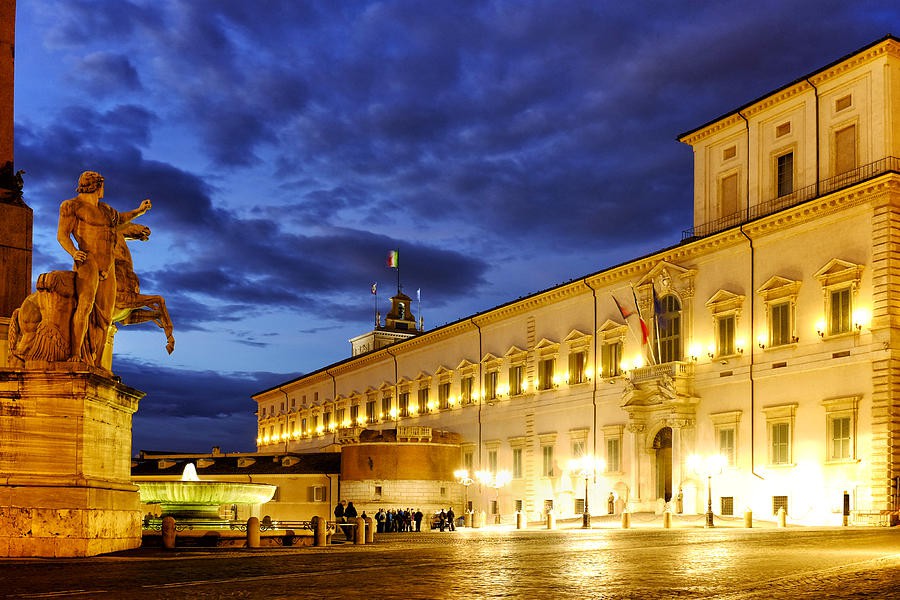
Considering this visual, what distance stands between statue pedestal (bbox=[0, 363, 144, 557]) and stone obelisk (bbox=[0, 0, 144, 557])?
0.04 feet

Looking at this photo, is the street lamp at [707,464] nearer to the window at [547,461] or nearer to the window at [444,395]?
the window at [547,461]

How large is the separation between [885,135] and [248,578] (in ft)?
93.3

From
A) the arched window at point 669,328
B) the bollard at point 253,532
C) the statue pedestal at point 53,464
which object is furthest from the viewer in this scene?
the arched window at point 669,328

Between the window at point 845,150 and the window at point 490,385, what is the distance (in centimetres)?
2352

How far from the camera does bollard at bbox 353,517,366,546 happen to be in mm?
22109

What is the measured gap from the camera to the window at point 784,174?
37125 mm

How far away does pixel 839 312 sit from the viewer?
33062mm

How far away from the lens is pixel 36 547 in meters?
12.4

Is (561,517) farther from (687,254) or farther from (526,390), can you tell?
(687,254)

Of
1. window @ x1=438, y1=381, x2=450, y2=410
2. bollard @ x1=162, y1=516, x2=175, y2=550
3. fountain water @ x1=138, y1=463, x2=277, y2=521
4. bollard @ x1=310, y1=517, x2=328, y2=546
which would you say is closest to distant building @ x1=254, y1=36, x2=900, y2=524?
window @ x1=438, y1=381, x2=450, y2=410

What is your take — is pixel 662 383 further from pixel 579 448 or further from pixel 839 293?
pixel 839 293

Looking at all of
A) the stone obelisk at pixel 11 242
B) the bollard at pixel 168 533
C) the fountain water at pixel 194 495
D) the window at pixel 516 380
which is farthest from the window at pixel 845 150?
the stone obelisk at pixel 11 242

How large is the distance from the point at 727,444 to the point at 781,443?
2708 millimetres

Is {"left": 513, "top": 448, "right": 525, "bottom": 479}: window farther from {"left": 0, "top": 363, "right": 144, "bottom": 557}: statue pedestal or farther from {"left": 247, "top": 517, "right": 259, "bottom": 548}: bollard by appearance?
{"left": 0, "top": 363, "right": 144, "bottom": 557}: statue pedestal
